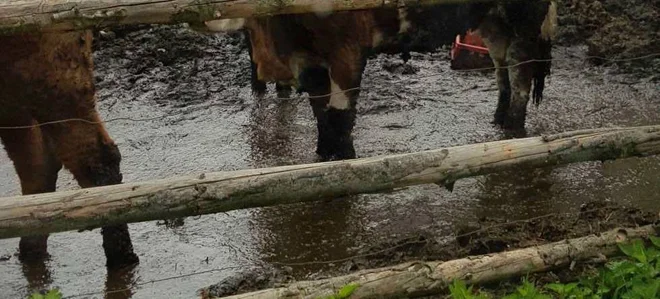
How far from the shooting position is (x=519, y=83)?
8.59m

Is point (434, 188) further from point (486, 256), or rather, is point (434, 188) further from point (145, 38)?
point (145, 38)

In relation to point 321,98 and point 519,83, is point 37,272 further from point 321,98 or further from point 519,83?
point 519,83

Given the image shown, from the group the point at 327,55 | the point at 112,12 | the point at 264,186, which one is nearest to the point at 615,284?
the point at 264,186

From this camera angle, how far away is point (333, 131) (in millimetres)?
7766

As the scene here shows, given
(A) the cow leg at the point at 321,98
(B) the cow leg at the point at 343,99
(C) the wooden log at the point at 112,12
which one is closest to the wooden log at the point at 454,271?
(C) the wooden log at the point at 112,12

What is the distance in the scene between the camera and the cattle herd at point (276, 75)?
5629 millimetres

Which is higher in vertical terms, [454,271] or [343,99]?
[343,99]

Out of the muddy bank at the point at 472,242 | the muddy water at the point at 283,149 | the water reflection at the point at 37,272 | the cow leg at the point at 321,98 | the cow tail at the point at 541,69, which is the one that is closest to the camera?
the muddy bank at the point at 472,242

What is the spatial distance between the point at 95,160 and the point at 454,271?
276 centimetres

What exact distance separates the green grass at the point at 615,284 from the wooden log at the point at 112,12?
190 cm

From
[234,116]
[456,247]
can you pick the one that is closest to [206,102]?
[234,116]

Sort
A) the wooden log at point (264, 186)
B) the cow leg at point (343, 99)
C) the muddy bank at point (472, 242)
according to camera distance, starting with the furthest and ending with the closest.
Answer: the cow leg at point (343, 99)
the muddy bank at point (472, 242)
the wooden log at point (264, 186)

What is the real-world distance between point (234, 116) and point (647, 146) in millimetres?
5163

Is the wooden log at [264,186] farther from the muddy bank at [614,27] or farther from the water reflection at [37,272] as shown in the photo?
the muddy bank at [614,27]
